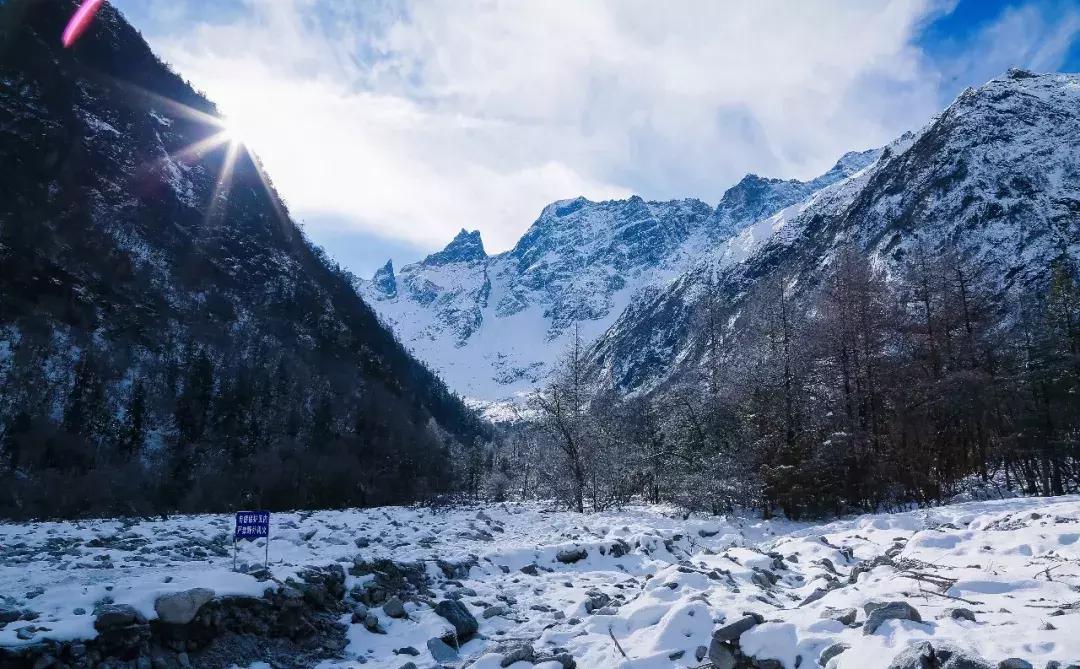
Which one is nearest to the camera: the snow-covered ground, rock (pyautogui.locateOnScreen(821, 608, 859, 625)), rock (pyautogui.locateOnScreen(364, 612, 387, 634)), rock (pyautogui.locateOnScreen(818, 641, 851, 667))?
rock (pyautogui.locateOnScreen(818, 641, 851, 667))

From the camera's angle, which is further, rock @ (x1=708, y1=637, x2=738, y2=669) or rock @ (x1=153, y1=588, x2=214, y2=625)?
rock @ (x1=153, y1=588, x2=214, y2=625)

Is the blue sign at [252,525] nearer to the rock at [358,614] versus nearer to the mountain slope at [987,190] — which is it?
the rock at [358,614]

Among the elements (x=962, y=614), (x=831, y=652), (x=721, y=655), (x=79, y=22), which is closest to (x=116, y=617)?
(x=721, y=655)

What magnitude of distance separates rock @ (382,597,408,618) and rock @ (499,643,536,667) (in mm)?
3306

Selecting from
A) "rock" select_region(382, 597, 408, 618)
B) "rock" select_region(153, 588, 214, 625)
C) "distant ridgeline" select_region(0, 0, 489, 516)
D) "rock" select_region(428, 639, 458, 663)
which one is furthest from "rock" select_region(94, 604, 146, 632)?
"distant ridgeline" select_region(0, 0, 489, 516)

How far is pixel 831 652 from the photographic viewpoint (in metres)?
6.29

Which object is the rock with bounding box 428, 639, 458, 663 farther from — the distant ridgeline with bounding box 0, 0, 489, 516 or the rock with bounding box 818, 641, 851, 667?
the distant ridgeline with bounding box 0, 0, 489, 516

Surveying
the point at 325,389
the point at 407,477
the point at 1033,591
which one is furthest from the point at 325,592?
the point at 325,389

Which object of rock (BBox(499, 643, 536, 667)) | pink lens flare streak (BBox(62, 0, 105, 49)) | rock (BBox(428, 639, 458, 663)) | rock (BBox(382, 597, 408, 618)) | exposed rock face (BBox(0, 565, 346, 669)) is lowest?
rock (BBox(428, 639, 458, 663))

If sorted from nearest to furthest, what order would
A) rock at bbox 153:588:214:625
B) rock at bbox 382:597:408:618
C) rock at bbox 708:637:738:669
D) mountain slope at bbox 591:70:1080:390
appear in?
rock at bbox 708:637:738:669, rock at bbox 153:588:214:625, rock at bbox 382:597:408:618, mountain slope at bbox 591:70:1080:390

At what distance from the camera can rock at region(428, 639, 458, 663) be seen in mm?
9375

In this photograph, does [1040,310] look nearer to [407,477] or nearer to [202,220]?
[407,477]

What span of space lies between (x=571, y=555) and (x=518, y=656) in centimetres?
866

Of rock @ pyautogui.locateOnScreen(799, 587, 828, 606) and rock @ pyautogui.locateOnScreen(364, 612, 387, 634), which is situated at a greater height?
rock @ pyautogui.locateOnScreen(799, 587, 828, 606)
